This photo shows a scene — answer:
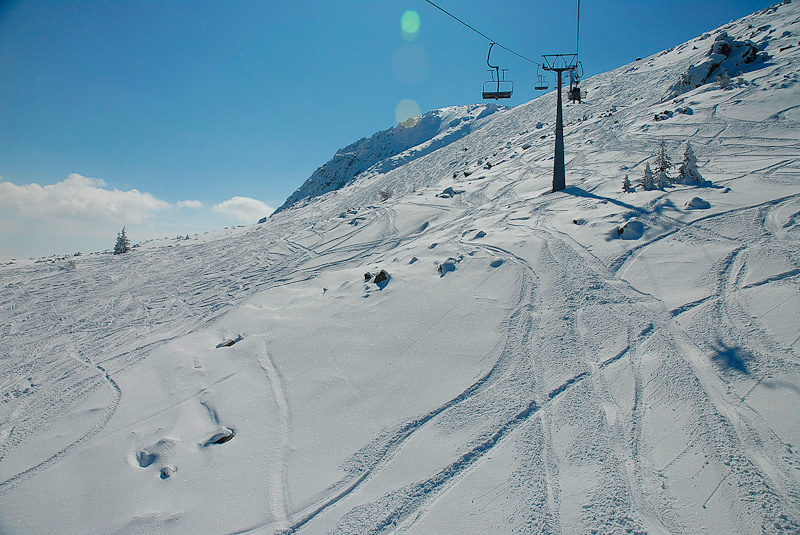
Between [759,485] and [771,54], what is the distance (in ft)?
92.6

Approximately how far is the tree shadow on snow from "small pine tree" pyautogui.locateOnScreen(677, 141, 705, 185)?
7.70m

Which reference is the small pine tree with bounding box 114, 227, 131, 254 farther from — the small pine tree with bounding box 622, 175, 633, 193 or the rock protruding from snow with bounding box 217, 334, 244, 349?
the small pine tree with bounding box 622, 175, 633, 193

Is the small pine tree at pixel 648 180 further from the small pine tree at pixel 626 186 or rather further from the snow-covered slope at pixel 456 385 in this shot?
the snow-covered slope at pixel 456 385

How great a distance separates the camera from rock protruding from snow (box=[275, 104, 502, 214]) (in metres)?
73.6

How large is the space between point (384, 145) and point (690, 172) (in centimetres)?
8694

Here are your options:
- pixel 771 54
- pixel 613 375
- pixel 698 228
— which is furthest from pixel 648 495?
pixel 771 54

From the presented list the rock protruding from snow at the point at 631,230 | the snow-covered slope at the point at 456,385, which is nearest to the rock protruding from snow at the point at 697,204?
the snow-covered slope at the point at 456,385

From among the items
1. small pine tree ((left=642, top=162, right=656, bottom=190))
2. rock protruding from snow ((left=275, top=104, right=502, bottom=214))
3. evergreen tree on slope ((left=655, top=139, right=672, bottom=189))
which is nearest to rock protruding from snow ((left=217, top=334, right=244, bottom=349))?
small pine tree ((left=642, top=162, right=656, bottom=190))

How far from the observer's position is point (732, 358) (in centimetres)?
388

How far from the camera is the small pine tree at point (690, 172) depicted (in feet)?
31.6

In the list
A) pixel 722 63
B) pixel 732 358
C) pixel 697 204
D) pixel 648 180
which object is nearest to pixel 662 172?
pixel 648 180

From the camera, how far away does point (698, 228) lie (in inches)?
275

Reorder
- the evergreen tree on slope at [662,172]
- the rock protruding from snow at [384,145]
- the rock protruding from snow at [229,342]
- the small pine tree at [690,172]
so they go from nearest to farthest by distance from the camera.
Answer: the rock protruding from snow at [229,342], the small pine tree at [690,172], the evergreen tree on slope at [662,172], the rock protruding from snow at [384,145]

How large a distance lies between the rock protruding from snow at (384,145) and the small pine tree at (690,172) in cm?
5480
